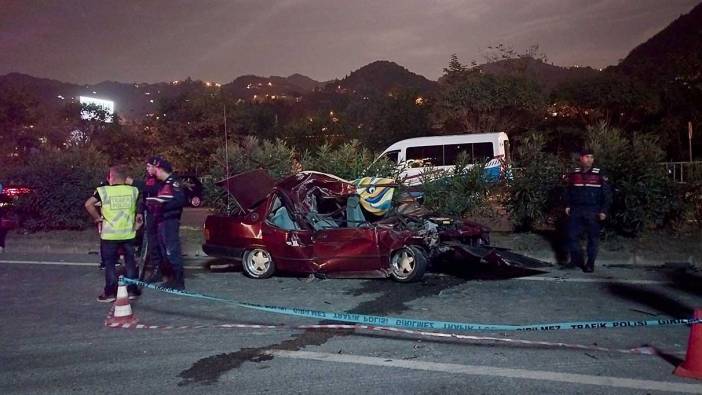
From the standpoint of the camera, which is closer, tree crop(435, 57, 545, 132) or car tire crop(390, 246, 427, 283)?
car tire crop(390, 246, 427, 283)

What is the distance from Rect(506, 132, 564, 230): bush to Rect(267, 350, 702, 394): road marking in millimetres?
7501

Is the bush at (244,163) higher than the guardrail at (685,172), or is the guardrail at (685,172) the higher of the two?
the bush at (244,163)

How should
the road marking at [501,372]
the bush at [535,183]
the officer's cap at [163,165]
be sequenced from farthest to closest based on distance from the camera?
the bush at [535,183] < the officer's cap at [163,165] < the road marking at [501,372]

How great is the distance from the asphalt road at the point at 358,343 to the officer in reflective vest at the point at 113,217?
0.48 meters

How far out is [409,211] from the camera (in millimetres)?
9297

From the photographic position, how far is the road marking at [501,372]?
4492mm

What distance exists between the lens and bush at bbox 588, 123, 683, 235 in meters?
10.7

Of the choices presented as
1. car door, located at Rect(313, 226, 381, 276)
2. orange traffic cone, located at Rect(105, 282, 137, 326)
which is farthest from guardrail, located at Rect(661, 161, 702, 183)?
orange traffic cone, located at Rect(105, 282, 137, 326)

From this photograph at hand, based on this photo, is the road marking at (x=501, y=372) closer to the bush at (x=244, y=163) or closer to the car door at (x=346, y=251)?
the car door at (x=346, y=251)

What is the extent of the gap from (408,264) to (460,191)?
4433mm

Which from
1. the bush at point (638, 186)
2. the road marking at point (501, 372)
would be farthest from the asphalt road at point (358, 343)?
the bush at point (638, 186)

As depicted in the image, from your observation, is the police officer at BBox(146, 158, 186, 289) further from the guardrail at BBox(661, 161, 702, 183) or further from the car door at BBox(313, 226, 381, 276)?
the guardrail at BBox(661, 161, 702, 183)

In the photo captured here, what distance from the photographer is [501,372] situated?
4.89 m

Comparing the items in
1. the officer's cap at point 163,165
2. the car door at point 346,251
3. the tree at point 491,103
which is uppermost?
the tree at point 491,103
